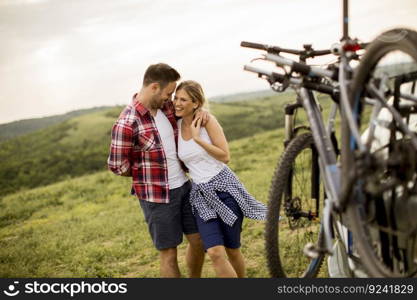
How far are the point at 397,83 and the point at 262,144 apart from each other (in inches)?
672

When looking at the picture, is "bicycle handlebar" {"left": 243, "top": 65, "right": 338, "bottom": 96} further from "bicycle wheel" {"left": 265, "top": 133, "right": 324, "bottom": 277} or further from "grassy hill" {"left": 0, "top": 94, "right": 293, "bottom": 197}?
"grassy hill" {"left": 0, "top": 94, "right": 293, "bottom": 197}

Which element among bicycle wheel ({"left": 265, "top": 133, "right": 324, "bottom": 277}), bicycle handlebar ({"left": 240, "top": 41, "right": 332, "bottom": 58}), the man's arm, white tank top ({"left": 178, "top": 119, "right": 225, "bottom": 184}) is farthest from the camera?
white tank top ({"left": 178, "top": 119, "right": 225, "bottom": 184})

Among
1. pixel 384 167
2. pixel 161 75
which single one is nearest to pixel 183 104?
pixel 161 75

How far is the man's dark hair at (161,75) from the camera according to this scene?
3.95 m

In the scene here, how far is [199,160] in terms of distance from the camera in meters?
3.98

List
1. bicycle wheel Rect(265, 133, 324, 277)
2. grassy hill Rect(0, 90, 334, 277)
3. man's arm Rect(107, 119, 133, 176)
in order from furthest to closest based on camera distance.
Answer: grassy hill Rect(0, 90, 334, 277), man's arm Rect(107, 119, 133, 176), bicycle wheel Rect(265, 133, 324, 277)

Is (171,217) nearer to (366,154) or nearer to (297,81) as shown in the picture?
(297,81)

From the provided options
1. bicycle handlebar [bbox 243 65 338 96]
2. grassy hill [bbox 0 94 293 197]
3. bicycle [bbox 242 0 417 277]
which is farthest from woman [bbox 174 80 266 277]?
grassy hill [bbox 0 94 293 197]

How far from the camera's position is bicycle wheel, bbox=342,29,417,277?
2291mm

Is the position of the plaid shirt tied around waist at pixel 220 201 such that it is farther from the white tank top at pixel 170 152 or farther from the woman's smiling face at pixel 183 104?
the woman's smiling face at pixel 183 104

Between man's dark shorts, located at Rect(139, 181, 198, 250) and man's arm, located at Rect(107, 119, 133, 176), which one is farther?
man's dark shorts, located at Rect(139, 181, 198, 250)

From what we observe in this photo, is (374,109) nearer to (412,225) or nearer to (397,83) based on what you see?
(397,83)

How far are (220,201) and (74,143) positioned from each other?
33.1 meters

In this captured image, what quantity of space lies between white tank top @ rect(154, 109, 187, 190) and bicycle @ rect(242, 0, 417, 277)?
3.80 ft
